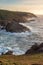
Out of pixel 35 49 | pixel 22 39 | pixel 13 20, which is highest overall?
pixel 13 20

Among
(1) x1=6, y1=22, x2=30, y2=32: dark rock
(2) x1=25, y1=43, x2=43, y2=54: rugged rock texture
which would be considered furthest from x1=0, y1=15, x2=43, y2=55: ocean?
(1) x1=6, y1=22, x2=30, y2=32: dark rock

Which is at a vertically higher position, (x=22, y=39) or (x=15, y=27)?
(x=15, y=27)

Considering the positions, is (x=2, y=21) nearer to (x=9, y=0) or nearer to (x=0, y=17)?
(x=0, y=17)

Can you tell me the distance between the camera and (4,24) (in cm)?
1755

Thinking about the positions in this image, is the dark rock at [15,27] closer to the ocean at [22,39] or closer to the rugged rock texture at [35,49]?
the ocean at [22,39]

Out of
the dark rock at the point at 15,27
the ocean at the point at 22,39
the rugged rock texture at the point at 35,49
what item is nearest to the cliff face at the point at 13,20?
the dark rock at the point at 15,27

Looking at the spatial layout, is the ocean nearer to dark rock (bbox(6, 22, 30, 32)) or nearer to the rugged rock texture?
the rugged rock texture

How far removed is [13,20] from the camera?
57.2 feet

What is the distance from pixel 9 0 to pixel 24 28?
2490mm

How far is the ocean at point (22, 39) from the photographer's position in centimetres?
1466

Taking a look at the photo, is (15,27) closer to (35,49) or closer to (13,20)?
(13,20)

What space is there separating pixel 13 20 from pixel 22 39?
2.34m

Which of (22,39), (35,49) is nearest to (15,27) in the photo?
(22,39)

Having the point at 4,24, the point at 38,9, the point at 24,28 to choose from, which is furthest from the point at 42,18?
the point at 4,24
